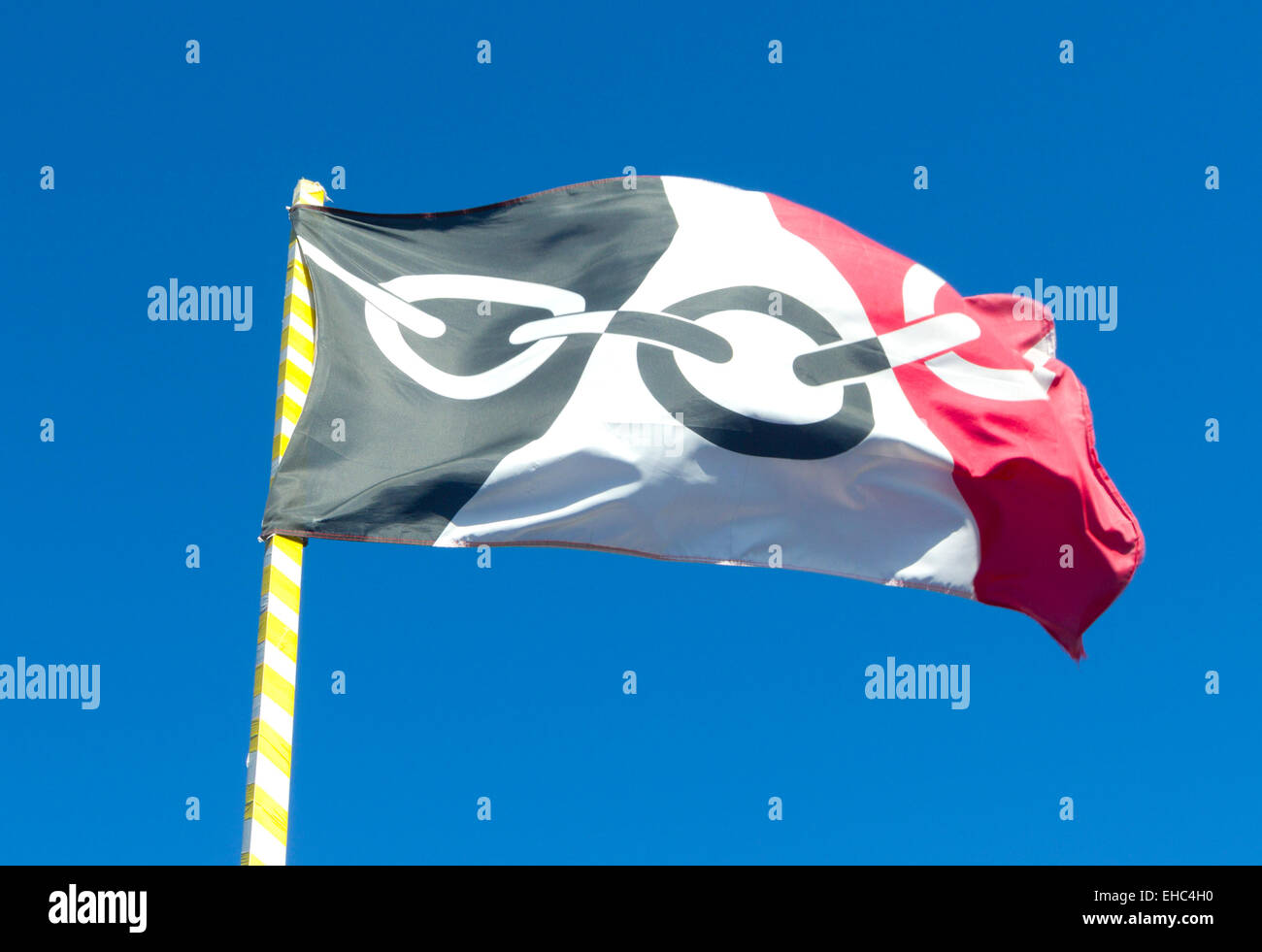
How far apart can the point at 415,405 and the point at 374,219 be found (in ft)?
6.38

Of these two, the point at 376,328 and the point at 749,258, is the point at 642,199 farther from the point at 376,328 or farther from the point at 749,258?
the point at 376,328

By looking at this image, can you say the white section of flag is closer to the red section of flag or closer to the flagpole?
the red section of flag

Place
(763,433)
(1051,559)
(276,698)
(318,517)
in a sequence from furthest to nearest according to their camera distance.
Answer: (1051,559) < (763,433) < (318,517) < (276,698)

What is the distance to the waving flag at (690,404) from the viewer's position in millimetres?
12250

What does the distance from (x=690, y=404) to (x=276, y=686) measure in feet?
14.6

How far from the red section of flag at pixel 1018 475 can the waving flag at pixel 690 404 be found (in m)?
0.02

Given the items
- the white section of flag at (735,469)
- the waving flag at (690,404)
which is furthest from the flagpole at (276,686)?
the white section of flag at (735,469)

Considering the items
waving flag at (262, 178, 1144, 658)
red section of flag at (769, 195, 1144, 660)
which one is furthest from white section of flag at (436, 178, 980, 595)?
red section of flag at (769, 195, 1144, 660)

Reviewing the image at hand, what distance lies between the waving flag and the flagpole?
0.60ft

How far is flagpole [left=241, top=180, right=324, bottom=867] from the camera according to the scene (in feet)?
31.6

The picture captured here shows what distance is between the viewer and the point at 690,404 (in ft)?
43.3

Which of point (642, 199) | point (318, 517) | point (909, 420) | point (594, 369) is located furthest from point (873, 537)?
point (318, 517)

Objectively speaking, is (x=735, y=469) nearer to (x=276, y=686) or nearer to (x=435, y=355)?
(x=435, y=355)

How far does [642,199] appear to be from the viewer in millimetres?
14703
